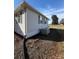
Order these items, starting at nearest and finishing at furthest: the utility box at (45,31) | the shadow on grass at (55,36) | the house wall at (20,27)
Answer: the shadow on grass at (55,36)
the utility box at (45,31)
the house wall at (20,27)

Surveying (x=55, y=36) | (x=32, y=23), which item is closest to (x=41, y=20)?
(x=32, y=23)

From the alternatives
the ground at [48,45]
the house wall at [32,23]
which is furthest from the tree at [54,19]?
the house wall at [32,23]

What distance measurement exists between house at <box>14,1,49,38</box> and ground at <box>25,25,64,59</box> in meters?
0.09

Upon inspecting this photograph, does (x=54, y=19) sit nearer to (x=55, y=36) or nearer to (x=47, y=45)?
(x=55, y=36)

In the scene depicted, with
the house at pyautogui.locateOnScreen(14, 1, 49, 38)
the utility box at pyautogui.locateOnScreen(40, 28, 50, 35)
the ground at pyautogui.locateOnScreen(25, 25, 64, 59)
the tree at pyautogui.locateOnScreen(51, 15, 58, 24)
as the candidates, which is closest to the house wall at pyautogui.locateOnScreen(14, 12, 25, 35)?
the house at pyautogui.locateOnScreen(14, 1, 49, 38)

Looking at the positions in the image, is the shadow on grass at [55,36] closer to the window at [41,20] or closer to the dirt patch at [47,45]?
the dirt patch at [47,45]

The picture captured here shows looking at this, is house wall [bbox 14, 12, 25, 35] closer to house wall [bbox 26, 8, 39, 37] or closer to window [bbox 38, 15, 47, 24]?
house wall [bbox 26, 8, 39, 37]

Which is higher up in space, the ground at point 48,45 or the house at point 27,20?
the house at point 27,20

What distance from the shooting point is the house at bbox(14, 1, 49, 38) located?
1.67 metres

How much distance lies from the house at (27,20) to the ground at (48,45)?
88mm

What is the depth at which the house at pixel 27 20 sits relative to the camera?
167 cm

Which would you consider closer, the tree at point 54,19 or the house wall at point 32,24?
the tree at point 54,19
